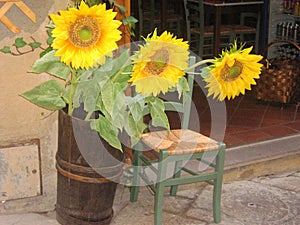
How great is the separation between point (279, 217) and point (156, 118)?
3.31ft

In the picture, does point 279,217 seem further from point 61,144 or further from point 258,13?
point 258,13

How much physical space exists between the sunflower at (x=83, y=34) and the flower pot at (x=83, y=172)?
0.52m

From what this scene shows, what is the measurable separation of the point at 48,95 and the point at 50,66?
6.4 inches

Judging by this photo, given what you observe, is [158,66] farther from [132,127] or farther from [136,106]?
[132,127]

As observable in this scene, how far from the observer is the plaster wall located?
299cm

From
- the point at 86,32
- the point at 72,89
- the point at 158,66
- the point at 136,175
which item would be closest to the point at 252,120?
the point at 136,175

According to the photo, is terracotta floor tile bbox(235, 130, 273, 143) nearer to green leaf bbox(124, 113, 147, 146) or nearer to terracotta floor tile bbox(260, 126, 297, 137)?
terracotta floor tile bbox(260, 126, 297, 137)

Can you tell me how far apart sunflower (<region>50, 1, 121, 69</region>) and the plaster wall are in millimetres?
676

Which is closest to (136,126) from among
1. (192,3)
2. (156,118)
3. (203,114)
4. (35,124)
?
(156,118)

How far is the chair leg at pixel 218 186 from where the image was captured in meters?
3.08

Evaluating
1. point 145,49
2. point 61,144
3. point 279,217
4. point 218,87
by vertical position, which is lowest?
point 279,217

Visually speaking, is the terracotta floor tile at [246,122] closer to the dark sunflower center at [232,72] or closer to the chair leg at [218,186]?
the chair leg at [218,186]

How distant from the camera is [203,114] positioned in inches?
187

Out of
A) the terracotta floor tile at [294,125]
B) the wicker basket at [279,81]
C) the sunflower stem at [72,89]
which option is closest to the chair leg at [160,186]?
the sunflower stem at [72,89]
